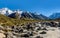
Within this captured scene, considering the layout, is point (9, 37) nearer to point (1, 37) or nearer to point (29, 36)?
point (1, 37)

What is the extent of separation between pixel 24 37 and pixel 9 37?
488 cm

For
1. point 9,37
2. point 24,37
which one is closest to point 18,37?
point 24,37

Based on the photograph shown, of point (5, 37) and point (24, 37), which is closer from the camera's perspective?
point (5, 37)

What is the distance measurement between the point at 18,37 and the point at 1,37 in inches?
243

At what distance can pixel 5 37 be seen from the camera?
127ft

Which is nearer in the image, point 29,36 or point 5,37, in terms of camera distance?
point 5,37

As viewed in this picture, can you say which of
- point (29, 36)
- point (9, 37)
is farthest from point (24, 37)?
point (9, 37)

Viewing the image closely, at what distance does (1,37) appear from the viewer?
37.9 m

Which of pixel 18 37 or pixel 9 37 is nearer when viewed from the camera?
pixel 9 37

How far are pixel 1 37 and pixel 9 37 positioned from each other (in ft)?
5.48

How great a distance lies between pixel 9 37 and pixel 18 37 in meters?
4.93

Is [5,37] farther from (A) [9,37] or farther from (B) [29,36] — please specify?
(B) [29,36]

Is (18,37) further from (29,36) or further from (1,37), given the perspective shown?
(1,37)

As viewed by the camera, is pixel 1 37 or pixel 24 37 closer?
pixel 1 37
